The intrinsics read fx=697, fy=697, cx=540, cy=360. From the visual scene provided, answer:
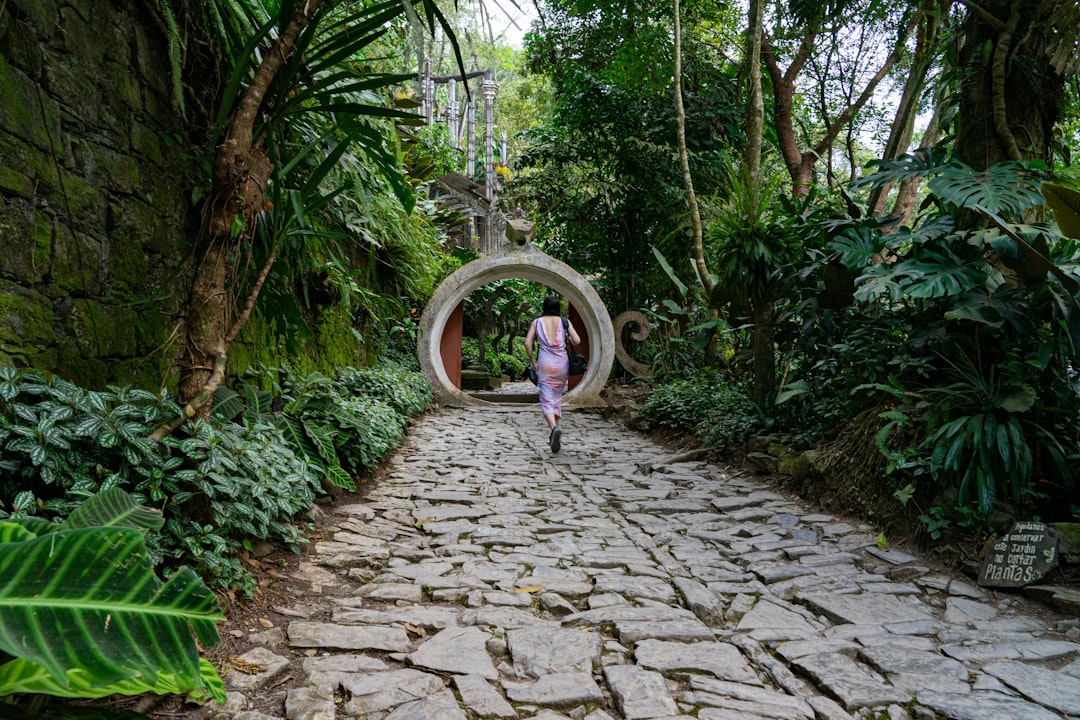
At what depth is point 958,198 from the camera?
152 inches

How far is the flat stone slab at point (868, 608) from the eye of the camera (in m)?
2.91

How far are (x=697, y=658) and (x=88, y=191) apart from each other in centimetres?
303

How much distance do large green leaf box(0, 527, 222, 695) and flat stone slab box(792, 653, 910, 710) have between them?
1907 mm

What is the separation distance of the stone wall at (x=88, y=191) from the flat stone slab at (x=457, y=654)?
1.76m

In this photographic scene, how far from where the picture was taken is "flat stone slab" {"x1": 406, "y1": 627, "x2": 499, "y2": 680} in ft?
7.74

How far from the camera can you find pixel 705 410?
7.15 m

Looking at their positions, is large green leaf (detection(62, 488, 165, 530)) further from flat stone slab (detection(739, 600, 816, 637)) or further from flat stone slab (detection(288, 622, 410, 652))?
flat stone slab (detection(739, 600, 816, 637))

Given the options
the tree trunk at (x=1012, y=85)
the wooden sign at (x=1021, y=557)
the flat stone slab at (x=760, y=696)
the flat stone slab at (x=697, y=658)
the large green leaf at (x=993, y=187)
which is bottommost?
the flat stone slab at (x=697, y=658)

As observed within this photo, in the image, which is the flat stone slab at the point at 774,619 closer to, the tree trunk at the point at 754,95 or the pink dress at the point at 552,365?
the pink dress at the point at 552,365

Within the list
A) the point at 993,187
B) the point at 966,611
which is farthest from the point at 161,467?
the point at 993,187

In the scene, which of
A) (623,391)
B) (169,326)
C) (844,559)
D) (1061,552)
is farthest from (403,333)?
(1061,552)

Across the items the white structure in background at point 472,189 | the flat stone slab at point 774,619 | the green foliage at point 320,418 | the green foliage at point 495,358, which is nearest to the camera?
the flat stone slab at point 774,619

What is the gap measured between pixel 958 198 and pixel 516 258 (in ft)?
25.5

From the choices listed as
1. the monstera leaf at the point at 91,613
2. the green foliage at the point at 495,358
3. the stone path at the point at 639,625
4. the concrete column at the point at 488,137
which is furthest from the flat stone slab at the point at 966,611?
the concrete column at the point at 488,137
